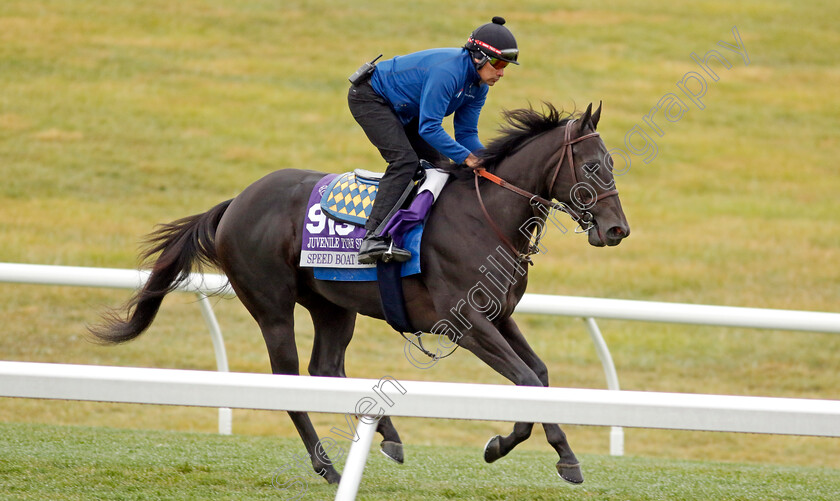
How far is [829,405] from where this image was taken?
8.10 feet

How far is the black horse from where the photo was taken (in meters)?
3.98

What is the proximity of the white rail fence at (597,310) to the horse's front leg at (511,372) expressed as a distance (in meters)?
A: 1.11

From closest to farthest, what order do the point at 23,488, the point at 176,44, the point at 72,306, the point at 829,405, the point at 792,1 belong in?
the point at 829,405
the point at 23,488
the point at 72,306
the point at 176,44
the point at 792,1

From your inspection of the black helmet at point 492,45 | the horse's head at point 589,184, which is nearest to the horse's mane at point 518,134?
the horse's head at point 589,184

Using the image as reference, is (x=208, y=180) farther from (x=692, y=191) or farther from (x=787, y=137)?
(x=787, y=137)

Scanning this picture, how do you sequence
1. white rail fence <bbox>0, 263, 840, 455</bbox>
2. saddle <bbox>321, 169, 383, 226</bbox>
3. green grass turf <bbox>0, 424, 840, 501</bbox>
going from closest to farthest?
green grass turf <bbox>0, 424, 840, 501</bbox> → saddle <bbox>321, 169, 383, 226</bbox> → white rail fence <bbox>0, 263, 840, 455</bbox>

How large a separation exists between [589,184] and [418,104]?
0.93 m

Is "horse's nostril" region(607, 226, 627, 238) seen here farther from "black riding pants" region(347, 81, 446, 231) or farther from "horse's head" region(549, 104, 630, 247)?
"black riding pants" region(347, 81, 446, 231)

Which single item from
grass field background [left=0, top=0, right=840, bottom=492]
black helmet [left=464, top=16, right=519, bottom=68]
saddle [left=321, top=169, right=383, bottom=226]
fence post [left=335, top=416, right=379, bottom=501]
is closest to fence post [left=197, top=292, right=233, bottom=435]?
saddle [left=321, top=169, right=383, bottom=226]

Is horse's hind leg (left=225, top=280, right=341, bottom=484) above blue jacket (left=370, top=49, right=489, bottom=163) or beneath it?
beneath

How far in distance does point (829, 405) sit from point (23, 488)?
8.93 ft

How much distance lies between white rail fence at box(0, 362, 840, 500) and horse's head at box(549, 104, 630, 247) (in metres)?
1.47

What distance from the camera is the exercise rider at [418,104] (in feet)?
13.6

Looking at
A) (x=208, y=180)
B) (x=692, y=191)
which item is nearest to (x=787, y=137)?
(x=692, y=191)
